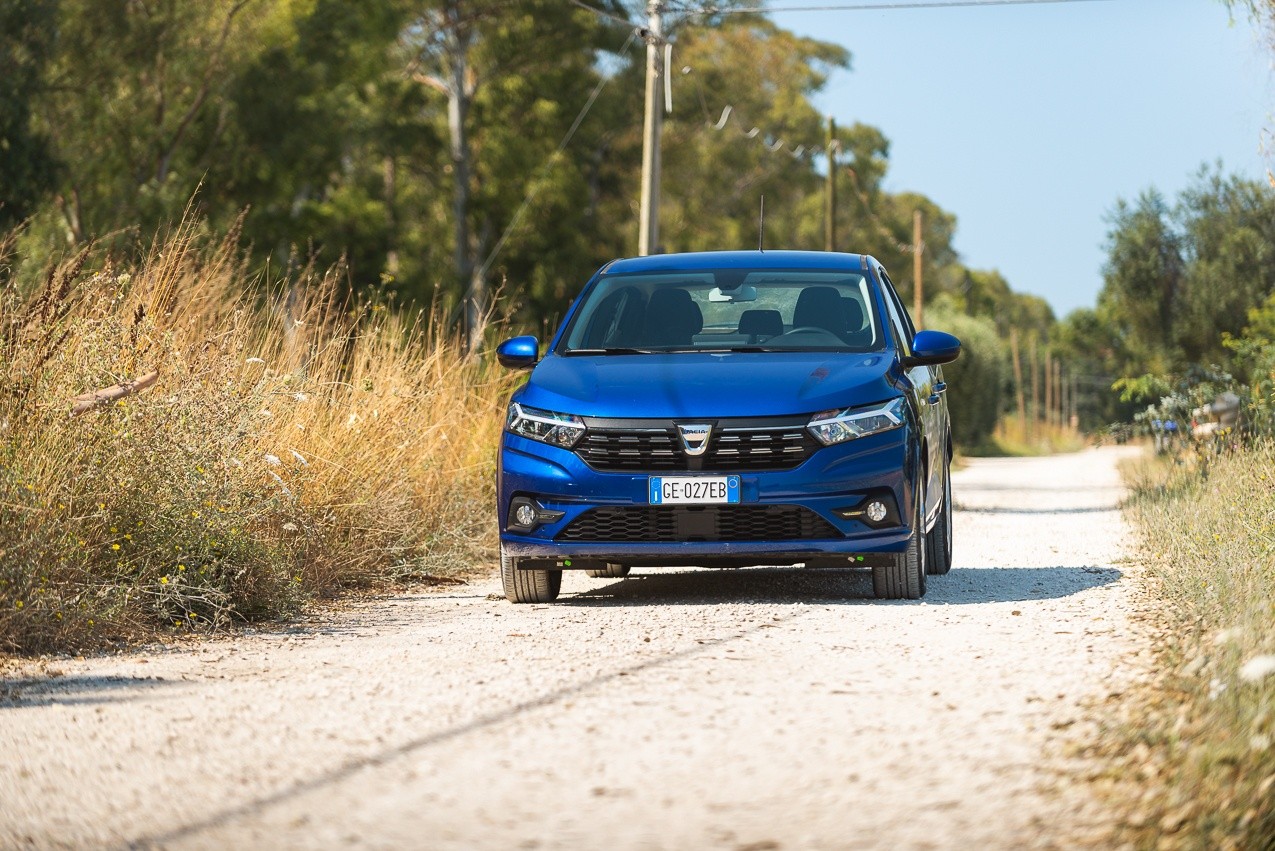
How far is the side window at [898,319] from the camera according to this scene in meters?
10.3

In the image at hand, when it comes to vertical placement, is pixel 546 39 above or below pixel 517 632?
above

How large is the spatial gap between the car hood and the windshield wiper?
210 millimetres

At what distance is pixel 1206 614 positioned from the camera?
25.1 feet

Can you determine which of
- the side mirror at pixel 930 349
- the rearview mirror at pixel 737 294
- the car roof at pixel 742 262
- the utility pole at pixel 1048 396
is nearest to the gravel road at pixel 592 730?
the side mirror at pixel 930 349

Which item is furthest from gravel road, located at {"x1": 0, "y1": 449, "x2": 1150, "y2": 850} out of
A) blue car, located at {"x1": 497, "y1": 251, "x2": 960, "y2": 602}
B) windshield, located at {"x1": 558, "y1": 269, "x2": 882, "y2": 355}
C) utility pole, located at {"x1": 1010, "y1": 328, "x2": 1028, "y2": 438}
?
utility pole, located at {"x1": 1010, "y1": 328, "x2": 1028, "y2": 438}

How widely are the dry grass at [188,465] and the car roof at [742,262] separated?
2.00 m

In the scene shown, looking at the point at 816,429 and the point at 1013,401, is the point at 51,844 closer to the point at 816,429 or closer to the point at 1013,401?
the point at 816,429

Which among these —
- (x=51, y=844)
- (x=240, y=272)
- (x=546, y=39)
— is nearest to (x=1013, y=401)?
(x=546, y=39)

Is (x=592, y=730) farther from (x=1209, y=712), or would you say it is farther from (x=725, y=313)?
(x=725, y=313)

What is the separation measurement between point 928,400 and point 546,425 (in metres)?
2.37

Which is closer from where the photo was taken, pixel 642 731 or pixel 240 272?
pixel 642 731

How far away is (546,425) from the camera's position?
9312 mm

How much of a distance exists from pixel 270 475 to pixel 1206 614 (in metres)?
4.92

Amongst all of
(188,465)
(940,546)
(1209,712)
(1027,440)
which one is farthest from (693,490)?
(1027,440)
